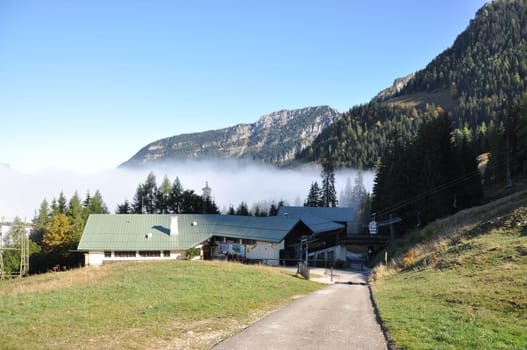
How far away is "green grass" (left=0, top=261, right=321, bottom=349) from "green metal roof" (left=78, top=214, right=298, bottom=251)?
22.3 metres

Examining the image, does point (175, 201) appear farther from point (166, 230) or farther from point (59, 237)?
point (166, 230)

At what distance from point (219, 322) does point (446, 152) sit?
5529cm

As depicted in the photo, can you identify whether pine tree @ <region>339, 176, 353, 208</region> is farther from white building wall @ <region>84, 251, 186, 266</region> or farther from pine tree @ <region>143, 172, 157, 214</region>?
white building wall @ <region>84, 251, 186, 266</region>

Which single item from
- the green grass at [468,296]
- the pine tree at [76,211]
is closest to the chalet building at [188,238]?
the green grass at [468,296]

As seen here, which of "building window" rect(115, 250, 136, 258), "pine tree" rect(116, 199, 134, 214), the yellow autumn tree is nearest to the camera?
"building window" rect(115, 250, 136, 258)

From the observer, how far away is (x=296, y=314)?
14695 mm

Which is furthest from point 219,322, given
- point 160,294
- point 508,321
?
point 508,321

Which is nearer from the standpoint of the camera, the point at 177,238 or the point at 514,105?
the point at 177,238

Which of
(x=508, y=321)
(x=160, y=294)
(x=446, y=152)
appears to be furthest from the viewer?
(x=446, y=152)

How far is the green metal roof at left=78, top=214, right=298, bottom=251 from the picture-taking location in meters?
45.8

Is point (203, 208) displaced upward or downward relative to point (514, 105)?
downward

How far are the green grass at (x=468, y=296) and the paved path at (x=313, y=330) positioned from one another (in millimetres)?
776

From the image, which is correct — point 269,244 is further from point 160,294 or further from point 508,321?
point 508,321

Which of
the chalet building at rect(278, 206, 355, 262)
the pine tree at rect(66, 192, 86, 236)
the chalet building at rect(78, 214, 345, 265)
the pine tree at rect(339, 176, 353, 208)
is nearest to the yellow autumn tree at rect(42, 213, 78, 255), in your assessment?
the pine tree at rect(66, 192, 86, 236)
